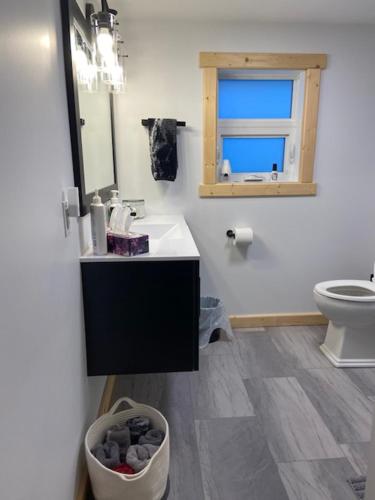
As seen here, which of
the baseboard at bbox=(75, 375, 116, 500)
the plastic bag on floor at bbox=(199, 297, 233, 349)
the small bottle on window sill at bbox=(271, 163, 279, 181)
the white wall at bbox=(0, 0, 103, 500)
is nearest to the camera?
the white wall at bbox=(0, 0, 103, 500)

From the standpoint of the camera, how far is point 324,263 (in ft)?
9.25

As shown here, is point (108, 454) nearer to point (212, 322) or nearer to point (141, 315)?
point (141, 315)

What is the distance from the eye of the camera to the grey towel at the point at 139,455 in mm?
1315

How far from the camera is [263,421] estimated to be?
1.80 meters

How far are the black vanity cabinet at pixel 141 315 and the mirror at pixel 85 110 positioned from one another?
1.00ft

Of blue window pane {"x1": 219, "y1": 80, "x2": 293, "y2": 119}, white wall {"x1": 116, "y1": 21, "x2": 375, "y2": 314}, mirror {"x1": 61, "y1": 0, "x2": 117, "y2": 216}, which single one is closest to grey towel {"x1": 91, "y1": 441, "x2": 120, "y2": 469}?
mirror {"x1": 61, "y1": 0, "x2": 117, "y2": 216}

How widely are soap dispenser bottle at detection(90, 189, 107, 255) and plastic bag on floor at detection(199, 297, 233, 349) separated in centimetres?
133

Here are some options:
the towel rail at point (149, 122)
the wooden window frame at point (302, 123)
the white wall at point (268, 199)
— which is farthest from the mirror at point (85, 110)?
the wooden window frame at point (302, 123)

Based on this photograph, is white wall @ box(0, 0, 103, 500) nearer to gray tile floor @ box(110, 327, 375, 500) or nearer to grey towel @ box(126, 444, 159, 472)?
grey towel @ box(126, 444, 159, 472)

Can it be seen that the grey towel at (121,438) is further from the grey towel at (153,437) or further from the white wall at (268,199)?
the white wall at (268,199)

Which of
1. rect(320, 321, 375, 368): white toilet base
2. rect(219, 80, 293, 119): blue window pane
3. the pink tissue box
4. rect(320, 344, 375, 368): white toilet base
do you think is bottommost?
rect(320, 344, 375, 368): white toilet base

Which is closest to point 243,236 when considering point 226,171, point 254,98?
point 226,171

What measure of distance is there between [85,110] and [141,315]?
0.92m

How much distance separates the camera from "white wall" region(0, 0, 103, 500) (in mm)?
739
